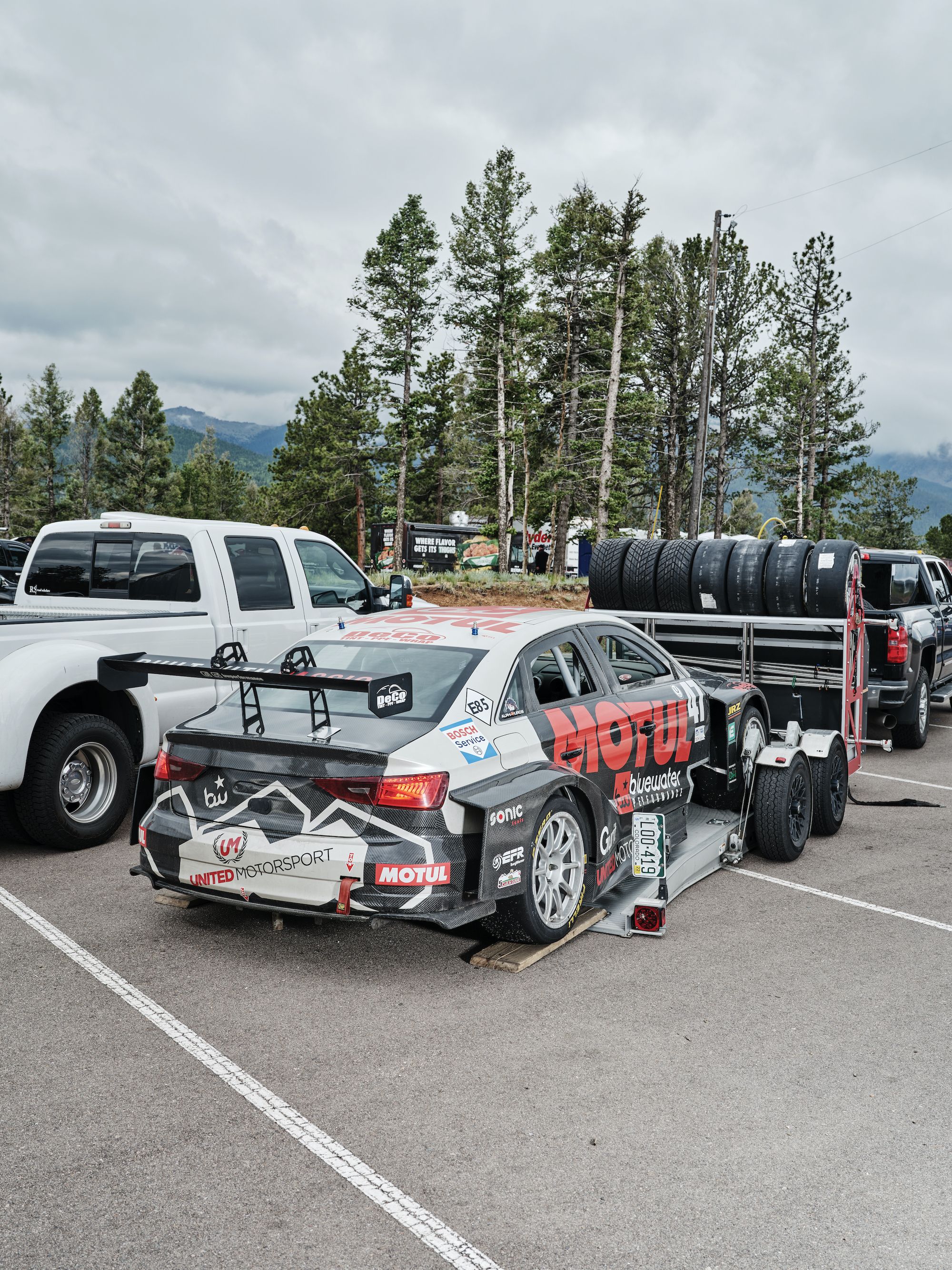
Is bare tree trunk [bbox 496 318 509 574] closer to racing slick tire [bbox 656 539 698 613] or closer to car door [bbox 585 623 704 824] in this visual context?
racing slick tire [bbox 656 539 698 613]

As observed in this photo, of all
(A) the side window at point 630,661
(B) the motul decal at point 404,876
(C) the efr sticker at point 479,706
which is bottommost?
(B) the motul decal at point 404,876

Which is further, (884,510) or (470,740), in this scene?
(884,510)

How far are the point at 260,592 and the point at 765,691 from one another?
4342 mm

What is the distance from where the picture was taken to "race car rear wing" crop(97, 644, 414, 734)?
423 centimetres

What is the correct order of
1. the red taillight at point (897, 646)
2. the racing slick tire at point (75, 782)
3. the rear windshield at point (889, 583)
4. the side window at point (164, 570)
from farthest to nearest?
the rear windshield at point (889, 583), the red taillight at point (897, 646), the side window at point (164, 570), the racing slick tire at point (75, 782)

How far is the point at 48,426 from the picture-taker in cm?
6831

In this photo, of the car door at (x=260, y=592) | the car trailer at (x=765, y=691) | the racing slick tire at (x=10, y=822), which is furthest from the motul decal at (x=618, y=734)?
the racing slick tire at (x=10, y=822)

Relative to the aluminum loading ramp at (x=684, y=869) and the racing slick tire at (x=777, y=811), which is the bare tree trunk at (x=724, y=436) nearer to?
the racing slick tire at (x=777, y=811)

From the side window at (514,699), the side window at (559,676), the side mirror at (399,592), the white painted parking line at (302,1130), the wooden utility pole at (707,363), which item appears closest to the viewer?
the white painted parking line at (302,1130)

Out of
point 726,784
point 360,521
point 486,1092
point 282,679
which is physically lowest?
point 486,1092

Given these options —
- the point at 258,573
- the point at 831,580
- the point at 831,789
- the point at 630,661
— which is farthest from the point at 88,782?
the point at 831,580

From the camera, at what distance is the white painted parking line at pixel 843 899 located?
5.50 m

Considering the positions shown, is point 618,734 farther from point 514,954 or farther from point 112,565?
point 112,565

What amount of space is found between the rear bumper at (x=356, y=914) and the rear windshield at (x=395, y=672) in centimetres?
84
